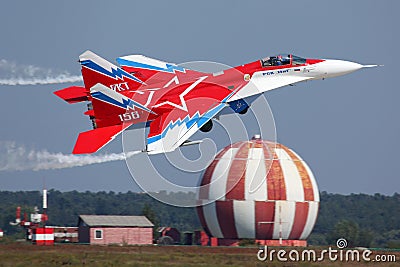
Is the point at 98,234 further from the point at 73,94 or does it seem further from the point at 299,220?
the point at 73,94

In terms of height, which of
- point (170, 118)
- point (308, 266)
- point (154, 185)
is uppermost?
point (170, 118)

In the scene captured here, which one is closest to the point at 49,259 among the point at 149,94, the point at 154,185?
the point at 154,185

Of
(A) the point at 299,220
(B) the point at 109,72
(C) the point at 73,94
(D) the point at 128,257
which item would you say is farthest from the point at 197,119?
(A) the point at 299,220

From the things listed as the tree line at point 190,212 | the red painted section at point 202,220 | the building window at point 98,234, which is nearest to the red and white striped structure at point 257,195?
the red painted section at point 202,220

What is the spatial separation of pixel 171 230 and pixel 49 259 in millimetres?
48190

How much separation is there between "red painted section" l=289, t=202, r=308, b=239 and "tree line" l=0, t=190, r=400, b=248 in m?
6.11

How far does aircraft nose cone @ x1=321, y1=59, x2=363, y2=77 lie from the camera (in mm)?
48625

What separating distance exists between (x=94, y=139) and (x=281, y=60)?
11.3 metres

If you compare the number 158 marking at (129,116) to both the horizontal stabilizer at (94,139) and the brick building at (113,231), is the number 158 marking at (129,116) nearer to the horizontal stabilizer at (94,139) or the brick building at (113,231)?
the horizontal stabilizer at (94,139)

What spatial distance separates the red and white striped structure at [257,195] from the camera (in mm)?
87000

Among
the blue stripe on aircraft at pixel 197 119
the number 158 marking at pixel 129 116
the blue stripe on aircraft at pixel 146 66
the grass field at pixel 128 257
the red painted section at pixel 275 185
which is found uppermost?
the blue stripe on aircraft at pixel 146 66

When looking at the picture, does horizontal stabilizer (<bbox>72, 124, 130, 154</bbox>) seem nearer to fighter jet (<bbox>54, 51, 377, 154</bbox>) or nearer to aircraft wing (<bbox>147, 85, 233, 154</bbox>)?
fighter jet (<bbox>54, 51, 377, 154</bbox>)

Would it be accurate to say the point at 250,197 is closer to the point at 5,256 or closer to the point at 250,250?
the point at 250,250

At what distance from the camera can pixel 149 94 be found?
1908 inches
